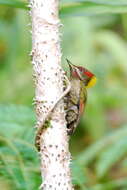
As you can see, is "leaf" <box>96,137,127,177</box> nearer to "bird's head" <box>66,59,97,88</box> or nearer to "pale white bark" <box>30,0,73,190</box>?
"bird's head" <box>66,59,97,88</box>

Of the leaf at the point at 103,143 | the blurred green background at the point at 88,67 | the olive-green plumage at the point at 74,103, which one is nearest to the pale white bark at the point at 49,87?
the olive-green plumage at the point at 74,103

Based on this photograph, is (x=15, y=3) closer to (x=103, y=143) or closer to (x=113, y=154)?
(x=113, y=154)

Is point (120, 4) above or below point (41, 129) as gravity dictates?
above

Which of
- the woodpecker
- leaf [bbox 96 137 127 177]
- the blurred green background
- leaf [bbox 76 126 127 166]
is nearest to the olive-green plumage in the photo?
the woodpecker

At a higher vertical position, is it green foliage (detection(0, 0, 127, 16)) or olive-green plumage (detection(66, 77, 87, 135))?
green foliage (detection(0, 0, 127, 16))

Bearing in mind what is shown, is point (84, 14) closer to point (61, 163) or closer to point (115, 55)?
point (61, 163)

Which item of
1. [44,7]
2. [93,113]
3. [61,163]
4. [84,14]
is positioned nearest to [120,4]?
[84,14]
